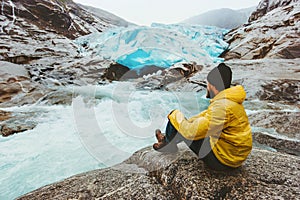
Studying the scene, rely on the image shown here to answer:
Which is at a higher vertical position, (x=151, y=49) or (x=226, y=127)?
(x=226, y=127)

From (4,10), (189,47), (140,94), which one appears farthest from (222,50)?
(4,10)

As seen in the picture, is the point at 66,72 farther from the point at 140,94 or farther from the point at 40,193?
the point at 40,193

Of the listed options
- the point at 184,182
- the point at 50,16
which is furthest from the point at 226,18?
the point at 184,182

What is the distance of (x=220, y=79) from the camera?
4.63 feet

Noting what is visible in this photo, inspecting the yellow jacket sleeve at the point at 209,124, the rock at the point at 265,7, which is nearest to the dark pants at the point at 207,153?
the yellow jacket sleeve at the point at 209,124

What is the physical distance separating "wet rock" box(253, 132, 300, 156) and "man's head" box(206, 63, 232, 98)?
2349 millimetres

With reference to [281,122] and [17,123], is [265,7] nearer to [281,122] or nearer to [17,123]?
[281,122]

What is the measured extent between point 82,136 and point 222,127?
11.9 feet

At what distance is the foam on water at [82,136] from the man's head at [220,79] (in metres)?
2.43

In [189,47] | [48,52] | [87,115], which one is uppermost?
[189,47]

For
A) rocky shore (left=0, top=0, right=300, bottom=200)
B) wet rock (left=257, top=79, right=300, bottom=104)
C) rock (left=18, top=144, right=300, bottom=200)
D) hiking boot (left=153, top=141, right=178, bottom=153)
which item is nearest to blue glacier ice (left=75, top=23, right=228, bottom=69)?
rocky shore (left=0, top=0, right=300, bottom=200)

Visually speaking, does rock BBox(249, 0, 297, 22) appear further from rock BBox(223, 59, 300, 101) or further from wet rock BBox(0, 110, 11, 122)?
wet rock BBox(0, 110, 11, 122)

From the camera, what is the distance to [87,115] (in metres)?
5.53

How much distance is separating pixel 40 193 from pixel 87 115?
3.98 m
